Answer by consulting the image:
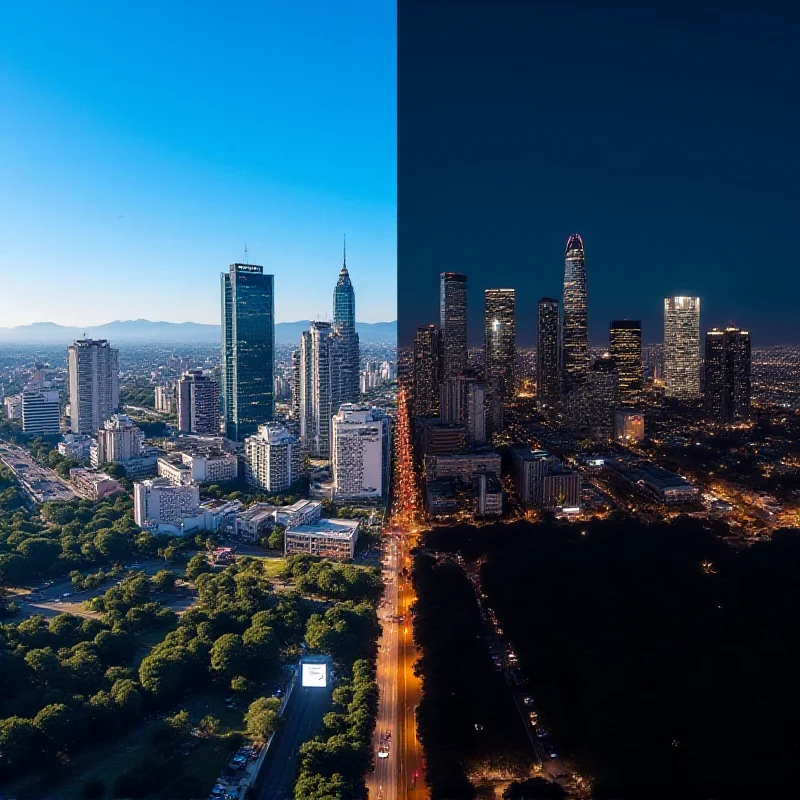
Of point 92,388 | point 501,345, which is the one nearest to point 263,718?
point 92,388

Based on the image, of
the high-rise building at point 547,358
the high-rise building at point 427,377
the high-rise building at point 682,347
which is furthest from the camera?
the high-rise building at point 547,358

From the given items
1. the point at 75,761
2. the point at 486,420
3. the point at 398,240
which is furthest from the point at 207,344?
the point at 75,761

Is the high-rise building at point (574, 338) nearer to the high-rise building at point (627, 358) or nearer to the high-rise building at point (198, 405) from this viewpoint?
the high-rise building at point (627, 358)

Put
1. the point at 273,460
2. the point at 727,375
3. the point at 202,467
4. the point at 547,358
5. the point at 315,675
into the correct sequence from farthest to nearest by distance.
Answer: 1. the point at 547,358
2. the point at 727,375
3. the point at 202,467
4. the point at 273,460
5. the point at 315,675

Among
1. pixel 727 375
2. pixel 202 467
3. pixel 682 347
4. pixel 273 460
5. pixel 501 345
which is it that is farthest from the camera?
pixel 501 345

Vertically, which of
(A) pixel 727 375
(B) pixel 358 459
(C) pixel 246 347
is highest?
(C) pixel 246 347

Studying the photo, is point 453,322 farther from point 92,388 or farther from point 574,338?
point 92,388

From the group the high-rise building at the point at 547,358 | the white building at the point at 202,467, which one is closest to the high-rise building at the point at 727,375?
the high-rise building at the point at 547,358
